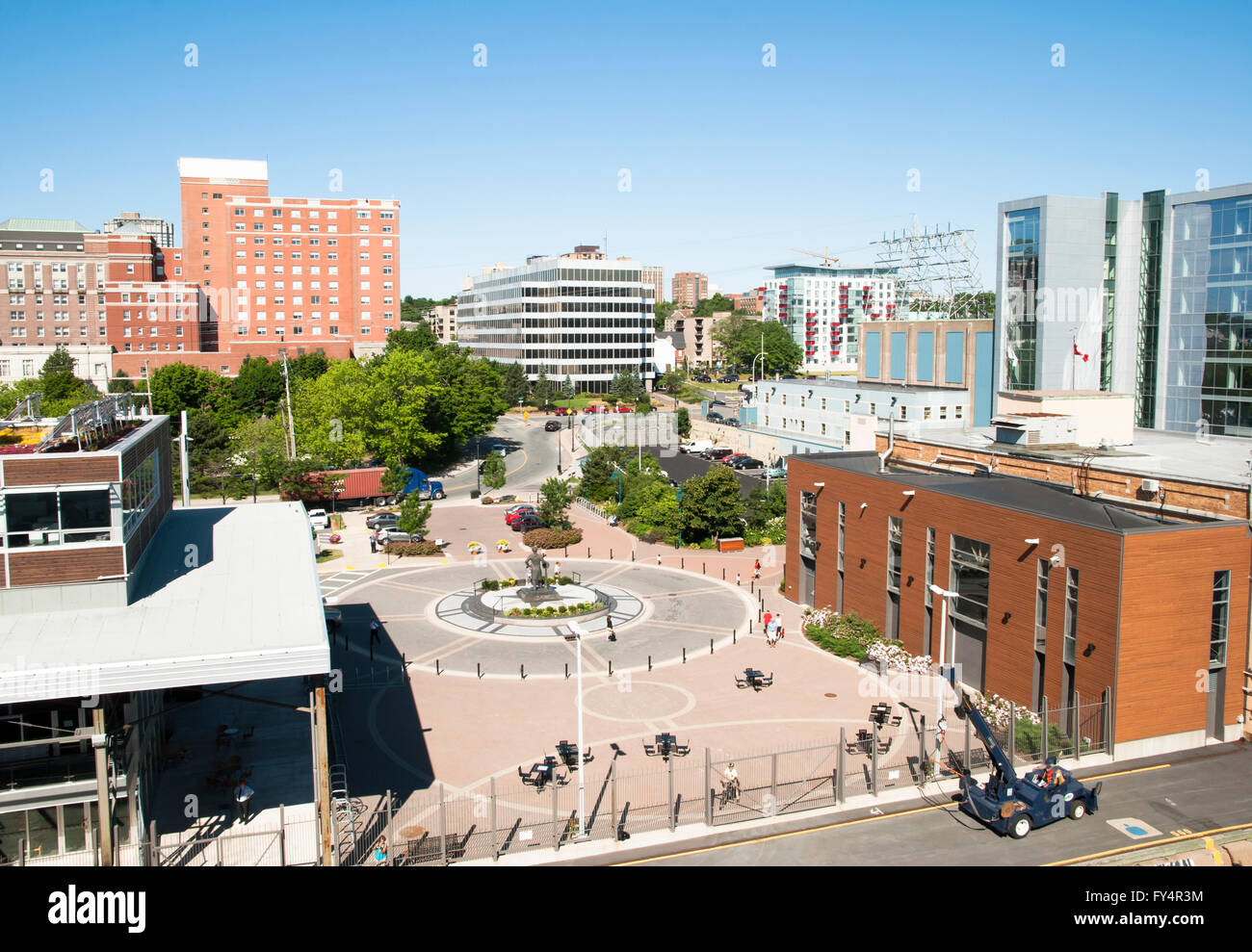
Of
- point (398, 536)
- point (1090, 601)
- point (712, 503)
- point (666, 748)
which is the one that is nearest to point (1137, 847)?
point (1090, 601)

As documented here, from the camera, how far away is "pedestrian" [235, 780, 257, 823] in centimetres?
1895

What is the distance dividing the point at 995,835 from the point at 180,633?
1668cm

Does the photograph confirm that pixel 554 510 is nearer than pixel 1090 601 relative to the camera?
No

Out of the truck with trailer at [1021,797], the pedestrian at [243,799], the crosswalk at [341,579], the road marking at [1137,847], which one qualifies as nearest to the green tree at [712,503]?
the crosswalk at [341,579]

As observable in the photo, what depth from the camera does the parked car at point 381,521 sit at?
51688 millimetres

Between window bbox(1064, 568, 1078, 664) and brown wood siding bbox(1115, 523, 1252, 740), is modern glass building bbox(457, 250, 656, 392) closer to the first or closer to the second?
window bbox(1064, 568, 1078, 664)

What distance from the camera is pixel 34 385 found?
78.8 m

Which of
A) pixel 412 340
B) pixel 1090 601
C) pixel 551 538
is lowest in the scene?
pixel 551 538

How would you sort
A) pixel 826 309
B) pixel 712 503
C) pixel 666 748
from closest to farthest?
pixel 666 748 → pixel 712 503 → pixel 826 309

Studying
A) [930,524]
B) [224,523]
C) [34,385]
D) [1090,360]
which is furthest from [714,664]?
[34,385]

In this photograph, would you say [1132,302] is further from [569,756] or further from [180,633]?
[180,633]

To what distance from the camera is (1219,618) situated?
23.5 m
